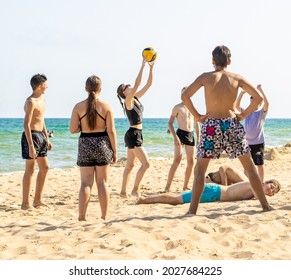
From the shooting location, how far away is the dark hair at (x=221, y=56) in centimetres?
620

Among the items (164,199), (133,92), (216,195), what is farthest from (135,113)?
(216,195)

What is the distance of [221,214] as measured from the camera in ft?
21.8

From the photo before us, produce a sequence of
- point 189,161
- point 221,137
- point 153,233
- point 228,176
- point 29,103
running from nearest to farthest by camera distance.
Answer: point 153,233
point 221,137
point 29,103
point 228,176
point 189,161

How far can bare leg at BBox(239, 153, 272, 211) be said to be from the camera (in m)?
6.32

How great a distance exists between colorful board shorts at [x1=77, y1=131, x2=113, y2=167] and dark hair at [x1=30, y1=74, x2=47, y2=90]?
164cm

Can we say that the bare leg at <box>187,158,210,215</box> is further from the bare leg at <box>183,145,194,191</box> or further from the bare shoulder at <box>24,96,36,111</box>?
the bare leg at <box>183,145,194,191</box>

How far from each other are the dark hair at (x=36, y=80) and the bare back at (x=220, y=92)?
256cm

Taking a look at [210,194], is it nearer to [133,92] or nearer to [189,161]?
[189,161]

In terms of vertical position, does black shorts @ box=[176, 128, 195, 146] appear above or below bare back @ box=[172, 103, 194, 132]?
below

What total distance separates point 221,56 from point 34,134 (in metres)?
3.01

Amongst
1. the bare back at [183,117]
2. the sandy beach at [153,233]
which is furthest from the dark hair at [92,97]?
the bare back at [183,117]

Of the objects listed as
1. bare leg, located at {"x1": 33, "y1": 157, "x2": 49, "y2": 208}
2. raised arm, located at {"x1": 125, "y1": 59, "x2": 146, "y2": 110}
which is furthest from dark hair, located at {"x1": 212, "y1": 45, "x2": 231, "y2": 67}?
bare leg, located at {"x1": 33, "y1": 157, "x2": 49, "y2": 208}

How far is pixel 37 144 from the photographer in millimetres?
7727
